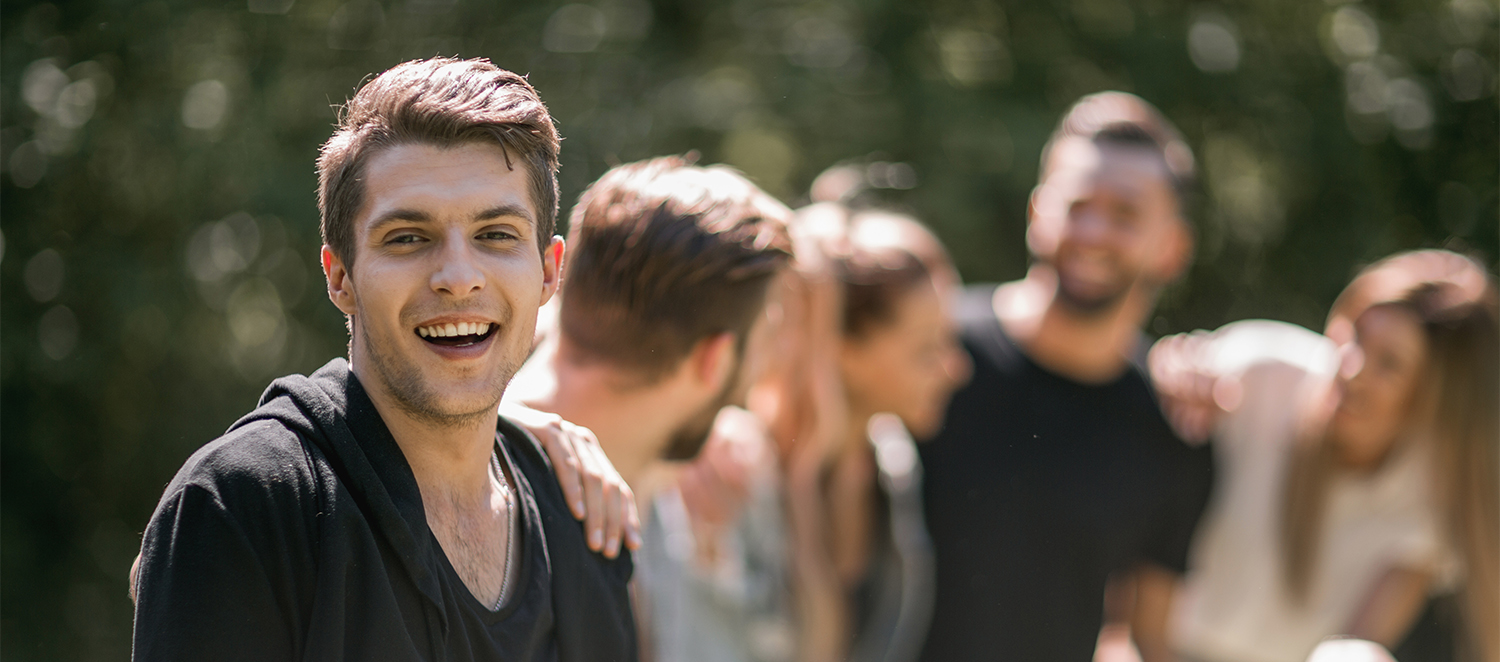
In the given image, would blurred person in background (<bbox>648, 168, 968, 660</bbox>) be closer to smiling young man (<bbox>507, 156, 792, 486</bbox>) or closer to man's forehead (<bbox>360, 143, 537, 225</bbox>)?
smiling young man (<bbox>507, 156, 792, 486</bbox>)

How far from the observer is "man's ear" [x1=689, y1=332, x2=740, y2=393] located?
2525mm

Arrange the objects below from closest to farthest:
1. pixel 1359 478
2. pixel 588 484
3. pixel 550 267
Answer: pixel 550 267
pixel 588 484
pixel 1359 478

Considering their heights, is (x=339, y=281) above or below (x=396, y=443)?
above

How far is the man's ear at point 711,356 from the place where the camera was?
2525mm

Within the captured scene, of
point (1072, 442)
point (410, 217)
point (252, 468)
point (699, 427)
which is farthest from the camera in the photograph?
point (1072, 442)

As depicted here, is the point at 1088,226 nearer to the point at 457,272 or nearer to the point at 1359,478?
the point at 1359,478

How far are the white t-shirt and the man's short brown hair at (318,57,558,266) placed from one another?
3647 millimetres

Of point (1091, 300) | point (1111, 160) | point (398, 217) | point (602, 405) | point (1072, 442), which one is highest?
point (1111, 160)

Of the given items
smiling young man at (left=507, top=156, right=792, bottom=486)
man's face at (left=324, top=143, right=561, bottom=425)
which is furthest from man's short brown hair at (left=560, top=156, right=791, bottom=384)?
man's face at (left=324, top=143, right=561, bottom=425)

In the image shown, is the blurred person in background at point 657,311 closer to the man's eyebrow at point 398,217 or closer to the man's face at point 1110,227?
the man's eyebrow at point 398,217

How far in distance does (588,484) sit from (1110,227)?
2968 millimetres

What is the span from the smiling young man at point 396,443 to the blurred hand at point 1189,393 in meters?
3.21

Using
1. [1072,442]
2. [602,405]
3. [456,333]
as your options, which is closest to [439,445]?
[456,333]

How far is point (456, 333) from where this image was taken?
156 cm
